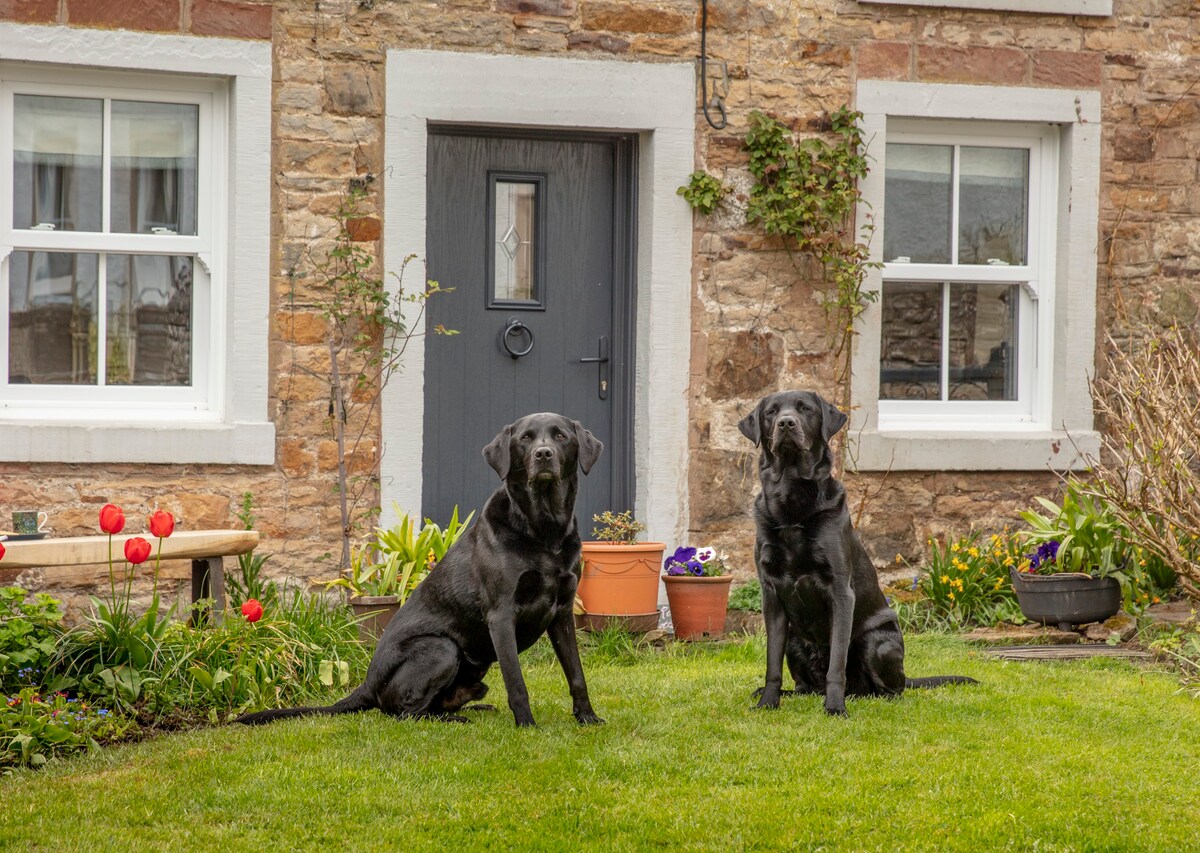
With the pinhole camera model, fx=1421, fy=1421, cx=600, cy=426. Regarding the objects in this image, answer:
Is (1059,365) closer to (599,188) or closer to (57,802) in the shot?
(599,188)

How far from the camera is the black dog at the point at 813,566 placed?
512 cm

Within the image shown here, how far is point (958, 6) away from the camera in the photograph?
314 inches

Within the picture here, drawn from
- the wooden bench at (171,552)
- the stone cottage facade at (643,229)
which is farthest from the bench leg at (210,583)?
the stone cottage facade at (643,229)

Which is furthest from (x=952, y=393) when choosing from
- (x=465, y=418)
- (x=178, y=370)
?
(x=178, y=370)

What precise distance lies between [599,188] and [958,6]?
2267 mm

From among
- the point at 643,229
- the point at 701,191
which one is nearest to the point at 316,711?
the point at 643,229

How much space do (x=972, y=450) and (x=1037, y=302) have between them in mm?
1015

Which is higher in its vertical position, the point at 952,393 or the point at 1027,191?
the point at 1027,191

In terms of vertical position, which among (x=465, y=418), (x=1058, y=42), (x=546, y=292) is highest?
(x=1058, y=42)

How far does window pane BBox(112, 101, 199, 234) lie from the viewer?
713 centimetres

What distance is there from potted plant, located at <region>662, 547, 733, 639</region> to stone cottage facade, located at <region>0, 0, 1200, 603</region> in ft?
1.77

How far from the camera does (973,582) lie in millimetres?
7590

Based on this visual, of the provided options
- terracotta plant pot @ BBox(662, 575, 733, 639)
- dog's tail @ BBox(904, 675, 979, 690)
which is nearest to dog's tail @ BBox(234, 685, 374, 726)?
dog's tail @ BBox(904, 675, 979, 690)

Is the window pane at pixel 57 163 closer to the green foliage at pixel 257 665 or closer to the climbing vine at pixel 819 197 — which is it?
the green foliage at pixel 257 665
